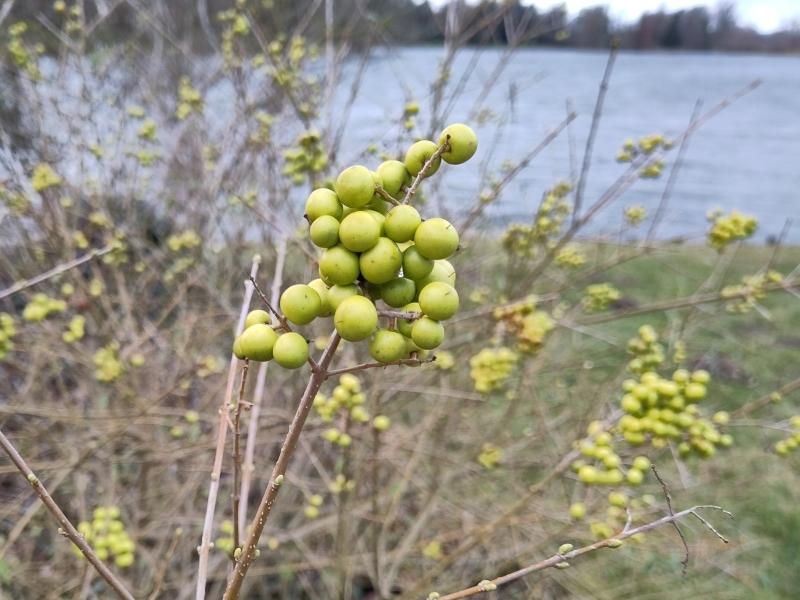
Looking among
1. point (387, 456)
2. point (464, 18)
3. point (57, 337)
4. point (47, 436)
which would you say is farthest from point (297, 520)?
point (464, 18)

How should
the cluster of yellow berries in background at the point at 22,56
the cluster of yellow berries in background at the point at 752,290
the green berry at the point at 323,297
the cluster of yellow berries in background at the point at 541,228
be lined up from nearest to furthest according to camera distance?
the green berry at the point at 323,297, the cluster of yellow berries in background at the point at 752,290, the cluster of yellow berries in background at the point at 541,228, the cluster of yellow berries in background at the point at 22,56

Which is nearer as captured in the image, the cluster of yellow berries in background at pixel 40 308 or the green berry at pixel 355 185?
the green berry at pixel 355 185

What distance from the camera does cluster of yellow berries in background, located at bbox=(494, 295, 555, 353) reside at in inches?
115

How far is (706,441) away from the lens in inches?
79.9

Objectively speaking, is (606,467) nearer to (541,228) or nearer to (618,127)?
(541,228)

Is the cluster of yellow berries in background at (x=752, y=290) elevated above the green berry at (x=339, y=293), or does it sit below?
below

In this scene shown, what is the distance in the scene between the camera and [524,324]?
9.74 feet

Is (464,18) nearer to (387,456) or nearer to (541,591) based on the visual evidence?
(387,456)

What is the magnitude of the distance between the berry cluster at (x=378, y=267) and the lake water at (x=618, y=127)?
2868 millimetres

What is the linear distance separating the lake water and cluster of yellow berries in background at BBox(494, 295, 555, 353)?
53.3 inches

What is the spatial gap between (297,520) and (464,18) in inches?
135

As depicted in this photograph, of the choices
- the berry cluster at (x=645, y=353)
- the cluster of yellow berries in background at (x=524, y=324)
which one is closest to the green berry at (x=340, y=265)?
the berry cluster at (x=645, y=353)

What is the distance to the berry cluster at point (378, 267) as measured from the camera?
915 mm

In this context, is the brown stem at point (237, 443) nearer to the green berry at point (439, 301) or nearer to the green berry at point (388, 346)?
the green berry at point (388, 346)
